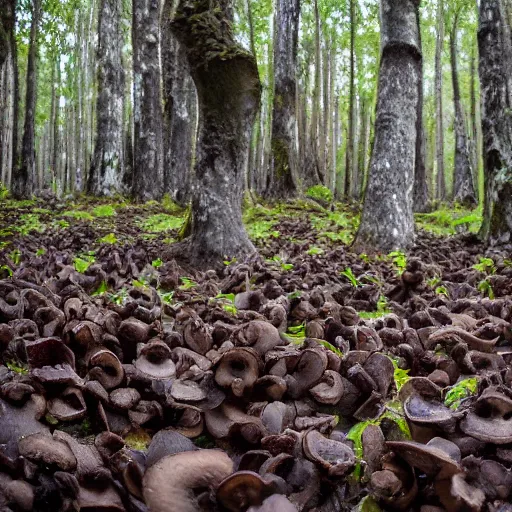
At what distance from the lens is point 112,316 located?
2.36m

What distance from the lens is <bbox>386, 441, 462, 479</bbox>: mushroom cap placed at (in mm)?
1326

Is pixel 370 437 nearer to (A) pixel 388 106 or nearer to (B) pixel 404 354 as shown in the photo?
(B) pixel 404 354

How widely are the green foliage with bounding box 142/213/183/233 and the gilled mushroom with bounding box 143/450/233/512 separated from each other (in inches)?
310

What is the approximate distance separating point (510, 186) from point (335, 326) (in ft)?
15.7

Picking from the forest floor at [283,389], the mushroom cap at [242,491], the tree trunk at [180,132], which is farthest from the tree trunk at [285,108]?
the mushroom cap at [242,491]

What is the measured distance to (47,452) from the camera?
1396 mm

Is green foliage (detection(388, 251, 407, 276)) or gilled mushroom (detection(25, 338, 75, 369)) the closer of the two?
gilled mushroom (detection(25, 338, 75, 369))

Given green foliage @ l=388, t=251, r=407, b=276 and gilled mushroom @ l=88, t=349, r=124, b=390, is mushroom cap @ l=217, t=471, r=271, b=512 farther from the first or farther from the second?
green foliage @ l=388, t=251, r=407, b=276

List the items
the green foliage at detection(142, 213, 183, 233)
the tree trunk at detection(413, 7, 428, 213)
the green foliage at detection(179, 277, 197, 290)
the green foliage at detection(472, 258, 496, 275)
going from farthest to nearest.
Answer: the tree trunk at detection(413, 7, 428, 213) < the green foliage at detection(142, 213, 183, 233) < the green foliage at detection(472, 258, 496, 275) < the green foliage at detection(179, 277, 197, 290)

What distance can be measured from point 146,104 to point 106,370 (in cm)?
1488

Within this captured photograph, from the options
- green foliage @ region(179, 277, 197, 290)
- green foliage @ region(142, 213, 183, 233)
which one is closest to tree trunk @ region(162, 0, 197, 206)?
green foliage @ region(142, 213, 183, 233)

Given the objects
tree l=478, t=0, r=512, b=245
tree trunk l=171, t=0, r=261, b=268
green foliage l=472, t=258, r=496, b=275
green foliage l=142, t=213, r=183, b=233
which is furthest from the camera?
green foliage l=142, t=213, r=183, b=233

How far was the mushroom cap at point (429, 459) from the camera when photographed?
4.35 feet

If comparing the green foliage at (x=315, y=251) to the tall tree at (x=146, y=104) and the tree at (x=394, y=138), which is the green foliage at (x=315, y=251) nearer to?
the tree at (x=394, y=138)
